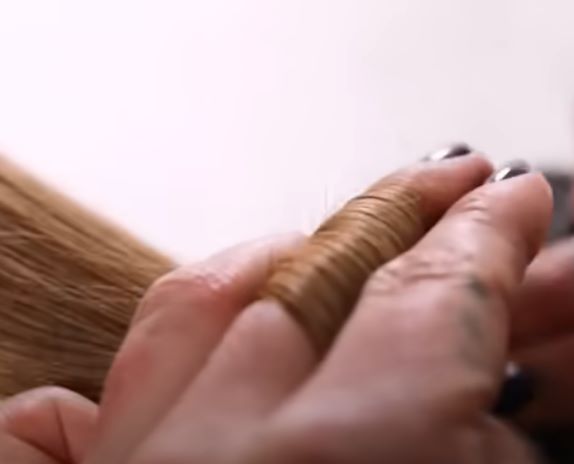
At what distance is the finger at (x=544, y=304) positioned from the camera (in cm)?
51

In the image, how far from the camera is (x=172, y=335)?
493 mm

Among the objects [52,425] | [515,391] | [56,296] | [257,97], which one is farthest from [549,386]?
[257,97]

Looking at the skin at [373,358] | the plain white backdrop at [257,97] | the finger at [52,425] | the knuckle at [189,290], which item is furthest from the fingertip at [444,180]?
the plain white backdrop at [257,97]

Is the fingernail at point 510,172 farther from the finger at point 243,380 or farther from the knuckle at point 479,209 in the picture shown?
the finger at point 243,380

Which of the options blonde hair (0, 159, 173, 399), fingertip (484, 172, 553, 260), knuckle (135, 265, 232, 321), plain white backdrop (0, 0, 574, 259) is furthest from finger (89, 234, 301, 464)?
plain white backdrop (0, 0, 574, 259)

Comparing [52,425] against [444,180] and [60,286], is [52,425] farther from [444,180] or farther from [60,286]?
[444,180]

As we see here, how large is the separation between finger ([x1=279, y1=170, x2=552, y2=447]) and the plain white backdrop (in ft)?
1.75

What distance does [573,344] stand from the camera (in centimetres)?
50

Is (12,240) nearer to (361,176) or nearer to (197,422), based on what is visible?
(361,176)

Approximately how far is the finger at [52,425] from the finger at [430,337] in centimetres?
28

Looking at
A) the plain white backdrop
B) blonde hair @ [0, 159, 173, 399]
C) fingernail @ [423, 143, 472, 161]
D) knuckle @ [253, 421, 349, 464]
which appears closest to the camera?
knuckle @ [253, 421, 349, 464]

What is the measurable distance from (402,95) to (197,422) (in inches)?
27.0

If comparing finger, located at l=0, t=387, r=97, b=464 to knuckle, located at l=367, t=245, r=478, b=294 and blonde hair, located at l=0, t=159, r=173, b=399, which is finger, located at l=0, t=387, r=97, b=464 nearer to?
blonde hair, located at l=0, t=159, r=173, b=399

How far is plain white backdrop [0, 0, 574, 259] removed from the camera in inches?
40.2
